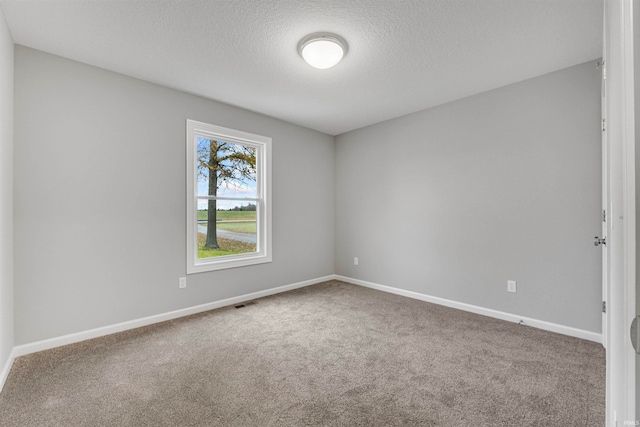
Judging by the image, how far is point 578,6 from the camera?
192cm

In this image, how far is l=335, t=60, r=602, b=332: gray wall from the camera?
8.62 ft

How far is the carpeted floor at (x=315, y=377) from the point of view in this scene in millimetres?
1632

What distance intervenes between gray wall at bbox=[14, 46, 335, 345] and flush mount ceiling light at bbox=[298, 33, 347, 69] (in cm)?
168

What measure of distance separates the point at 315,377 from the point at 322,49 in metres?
2.50

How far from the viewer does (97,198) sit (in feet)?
8.83

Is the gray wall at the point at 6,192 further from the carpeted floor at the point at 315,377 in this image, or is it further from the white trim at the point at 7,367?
the carpeted floor at the point at 315,377

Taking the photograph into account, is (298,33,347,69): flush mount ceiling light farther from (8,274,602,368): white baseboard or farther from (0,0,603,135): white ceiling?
(8,274,602,368): white baseboard

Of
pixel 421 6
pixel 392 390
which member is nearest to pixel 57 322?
pixel 392 390

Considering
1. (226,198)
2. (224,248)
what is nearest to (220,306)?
(224,248)

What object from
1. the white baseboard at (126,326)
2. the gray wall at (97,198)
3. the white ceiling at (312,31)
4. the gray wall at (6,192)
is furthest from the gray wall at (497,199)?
the gray wall at (6,192)

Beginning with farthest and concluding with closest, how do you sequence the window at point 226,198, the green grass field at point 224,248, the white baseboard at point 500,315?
the green grass field at point 224,248 → the window at point 226,198 → the white baseboard at point 500,315

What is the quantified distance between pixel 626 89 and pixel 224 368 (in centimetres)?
248

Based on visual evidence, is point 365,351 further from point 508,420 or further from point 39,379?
point 39,379

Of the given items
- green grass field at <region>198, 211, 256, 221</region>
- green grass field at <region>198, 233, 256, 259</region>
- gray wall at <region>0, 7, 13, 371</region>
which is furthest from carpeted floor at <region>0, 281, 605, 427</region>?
green grass field at <region>198, 211, 256, 221</region>
